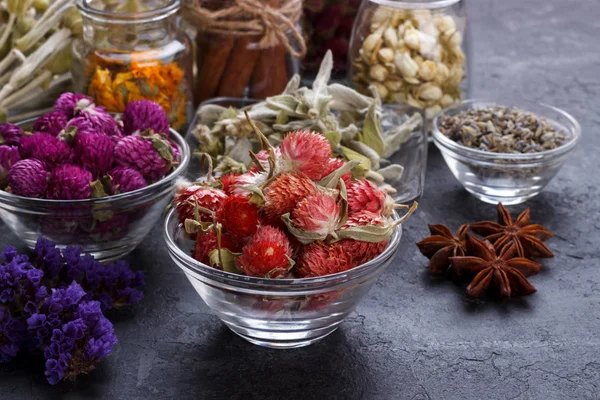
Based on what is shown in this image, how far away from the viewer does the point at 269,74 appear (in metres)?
1.45

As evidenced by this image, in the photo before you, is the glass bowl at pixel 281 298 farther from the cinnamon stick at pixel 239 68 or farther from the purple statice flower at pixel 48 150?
the cinnamon stick at pixel 239 68

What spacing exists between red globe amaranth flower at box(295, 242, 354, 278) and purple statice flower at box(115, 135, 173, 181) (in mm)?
280

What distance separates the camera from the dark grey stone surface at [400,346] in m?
0.91

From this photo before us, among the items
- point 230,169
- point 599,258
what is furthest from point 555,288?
point 230,169

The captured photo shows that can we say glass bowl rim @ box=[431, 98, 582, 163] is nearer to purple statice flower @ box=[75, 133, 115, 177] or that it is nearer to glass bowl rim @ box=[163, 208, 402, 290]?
glass bowl rim @ box=[163, 208, 402, 290]

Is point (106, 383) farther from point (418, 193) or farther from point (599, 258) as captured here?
point (599, 258)

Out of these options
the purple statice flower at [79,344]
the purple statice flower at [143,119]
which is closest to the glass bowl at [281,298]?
the purple statice flower at [79,344]

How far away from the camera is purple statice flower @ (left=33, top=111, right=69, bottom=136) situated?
112 cm

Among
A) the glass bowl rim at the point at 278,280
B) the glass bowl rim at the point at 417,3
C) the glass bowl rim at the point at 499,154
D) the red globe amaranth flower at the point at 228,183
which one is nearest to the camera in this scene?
the glass bowl rim at the point at 278,280

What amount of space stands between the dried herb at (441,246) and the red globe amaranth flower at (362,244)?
0.70ft

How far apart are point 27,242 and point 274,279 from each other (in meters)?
0.41

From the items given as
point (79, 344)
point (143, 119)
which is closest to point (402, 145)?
point (143, 119)

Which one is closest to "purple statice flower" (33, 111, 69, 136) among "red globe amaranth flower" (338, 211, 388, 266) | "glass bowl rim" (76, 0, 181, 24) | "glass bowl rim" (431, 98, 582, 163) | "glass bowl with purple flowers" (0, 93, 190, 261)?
"glass bowl with purple flowers" (0, 93, 190, 261)

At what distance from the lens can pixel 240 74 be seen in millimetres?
1449
